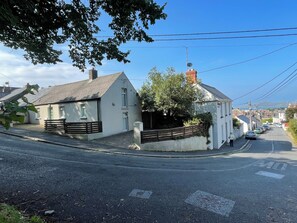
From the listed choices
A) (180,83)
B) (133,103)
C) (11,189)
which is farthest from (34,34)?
(133,103)

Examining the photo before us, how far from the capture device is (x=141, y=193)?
20.3ft

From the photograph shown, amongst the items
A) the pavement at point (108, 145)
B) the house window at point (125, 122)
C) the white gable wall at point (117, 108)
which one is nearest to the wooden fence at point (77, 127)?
the pavement at point (108, 145)

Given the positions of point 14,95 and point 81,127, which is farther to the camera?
point 81,127

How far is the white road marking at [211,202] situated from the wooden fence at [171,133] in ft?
36.7

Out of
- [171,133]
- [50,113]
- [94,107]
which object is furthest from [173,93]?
[50,113]

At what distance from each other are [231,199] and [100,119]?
16.2 m

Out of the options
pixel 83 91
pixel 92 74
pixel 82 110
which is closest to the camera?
pixel 82 110

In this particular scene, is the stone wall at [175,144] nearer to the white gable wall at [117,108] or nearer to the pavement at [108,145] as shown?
the pavement at [108,145]

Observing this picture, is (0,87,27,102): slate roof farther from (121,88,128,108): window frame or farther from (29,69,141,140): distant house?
(121,88,128,108): window frame

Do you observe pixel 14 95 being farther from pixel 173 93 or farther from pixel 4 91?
pixel 4 91

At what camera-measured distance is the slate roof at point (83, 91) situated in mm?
22078

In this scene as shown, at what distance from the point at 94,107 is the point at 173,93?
7.87 m

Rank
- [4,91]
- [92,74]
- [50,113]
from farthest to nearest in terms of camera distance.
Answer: [4,91]
[92,74]
[50,113]

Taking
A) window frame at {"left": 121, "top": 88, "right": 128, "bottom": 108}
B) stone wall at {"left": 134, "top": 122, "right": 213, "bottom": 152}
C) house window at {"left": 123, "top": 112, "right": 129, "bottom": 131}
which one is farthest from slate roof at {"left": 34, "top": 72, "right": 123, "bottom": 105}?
stone wall at {"left": 134, "top": 122, "right": 213, "bottom": 152}
